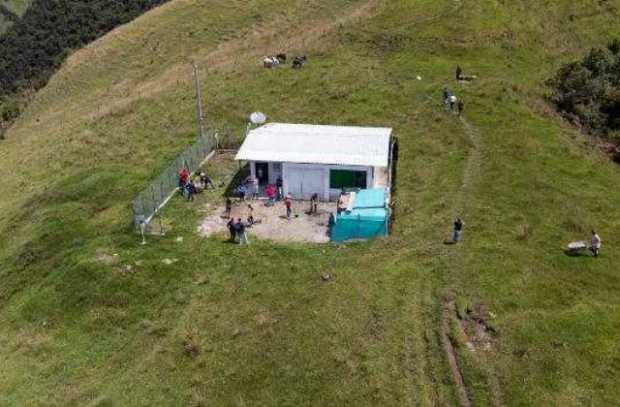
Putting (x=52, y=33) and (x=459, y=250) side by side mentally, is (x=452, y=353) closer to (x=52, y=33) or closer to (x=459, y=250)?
(x=459, y=250)

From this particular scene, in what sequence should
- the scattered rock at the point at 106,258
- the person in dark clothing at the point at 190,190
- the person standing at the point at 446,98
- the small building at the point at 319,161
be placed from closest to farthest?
the scattered rock at the point at 106,258, the small building at the point at 319,161, the person in dark clothing at the point at 190,190, the person standing at the point at 446,98

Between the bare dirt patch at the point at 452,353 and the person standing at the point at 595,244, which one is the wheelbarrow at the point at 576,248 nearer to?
the person standing at the point at 595,244

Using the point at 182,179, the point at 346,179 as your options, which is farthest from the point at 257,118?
the point at 346,179

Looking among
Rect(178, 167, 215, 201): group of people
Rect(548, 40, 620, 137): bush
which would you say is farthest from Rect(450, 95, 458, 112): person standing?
Rect(178, 167, 215, 201): group of people

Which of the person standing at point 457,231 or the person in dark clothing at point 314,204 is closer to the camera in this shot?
the person standing at point 457,231

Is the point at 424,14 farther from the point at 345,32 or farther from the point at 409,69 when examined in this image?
the point at 409,69

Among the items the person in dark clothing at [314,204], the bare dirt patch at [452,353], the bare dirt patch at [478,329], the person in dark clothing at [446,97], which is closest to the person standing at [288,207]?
the person in dark clothing at [314,204]

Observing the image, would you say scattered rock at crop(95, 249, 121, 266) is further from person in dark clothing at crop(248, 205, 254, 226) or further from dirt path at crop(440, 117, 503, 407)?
dirt path at crop(440, 117, 503, 407)

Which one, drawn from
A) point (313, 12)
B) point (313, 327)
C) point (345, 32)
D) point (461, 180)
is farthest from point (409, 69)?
point (313, 327)
